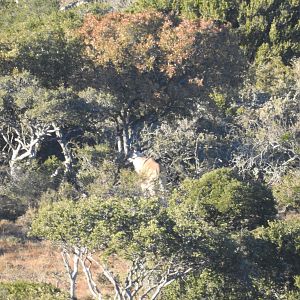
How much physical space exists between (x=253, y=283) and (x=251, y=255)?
47 centimetres

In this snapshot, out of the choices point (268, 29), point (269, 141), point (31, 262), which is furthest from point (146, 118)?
point (268, 29)

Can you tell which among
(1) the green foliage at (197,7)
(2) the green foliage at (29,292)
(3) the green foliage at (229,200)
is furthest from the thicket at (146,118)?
(1) the green foliage at (197,7)

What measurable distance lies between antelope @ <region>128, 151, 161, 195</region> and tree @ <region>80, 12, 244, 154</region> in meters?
0.51

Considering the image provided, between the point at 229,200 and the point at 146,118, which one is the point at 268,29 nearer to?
the point at 146,118

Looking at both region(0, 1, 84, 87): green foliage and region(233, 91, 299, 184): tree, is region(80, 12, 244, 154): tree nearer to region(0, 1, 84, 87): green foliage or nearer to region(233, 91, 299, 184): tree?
region(0, 1, 84, 87): green foliage

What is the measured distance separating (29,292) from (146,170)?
26.2ft

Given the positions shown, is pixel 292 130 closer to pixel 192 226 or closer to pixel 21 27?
pixel 21 27

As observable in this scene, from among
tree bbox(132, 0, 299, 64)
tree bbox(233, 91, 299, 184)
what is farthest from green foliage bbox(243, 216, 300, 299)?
tree bbox(132, 0, 299, 64)

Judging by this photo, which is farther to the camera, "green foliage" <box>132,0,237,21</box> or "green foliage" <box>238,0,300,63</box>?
"green foliage" <box>132,0,237,21</box>

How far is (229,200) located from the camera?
50.5 feet

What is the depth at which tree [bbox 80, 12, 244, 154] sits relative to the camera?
2053 centimetres

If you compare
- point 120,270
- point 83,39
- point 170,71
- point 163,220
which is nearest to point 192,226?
point 163,220

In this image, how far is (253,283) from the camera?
37.4 ft

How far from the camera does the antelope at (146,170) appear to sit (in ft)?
59.9
